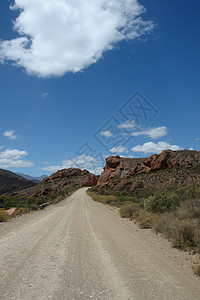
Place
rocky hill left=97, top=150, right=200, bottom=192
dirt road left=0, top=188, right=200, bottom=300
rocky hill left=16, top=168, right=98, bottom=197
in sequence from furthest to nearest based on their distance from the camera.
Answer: rocky hill left=16, top=168, right=98, bottom=197 → rocky hill left=97, top=150, right=200, bottom=192 → dirt road left=0, top=188, right=200, bottom=300

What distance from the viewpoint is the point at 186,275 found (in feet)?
17.9

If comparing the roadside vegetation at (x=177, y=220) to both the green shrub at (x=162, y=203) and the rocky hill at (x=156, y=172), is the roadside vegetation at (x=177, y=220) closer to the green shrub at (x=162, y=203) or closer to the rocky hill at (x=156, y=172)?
the green shrub at (x=162, y=203)

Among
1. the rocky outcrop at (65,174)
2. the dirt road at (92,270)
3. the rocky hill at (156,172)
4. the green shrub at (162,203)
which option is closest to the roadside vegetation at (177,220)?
the green shrub at (162,203)

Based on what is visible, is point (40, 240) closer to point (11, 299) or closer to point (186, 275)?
point (11, 299)

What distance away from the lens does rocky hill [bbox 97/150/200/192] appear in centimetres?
4656

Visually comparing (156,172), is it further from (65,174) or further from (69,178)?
(65,174)

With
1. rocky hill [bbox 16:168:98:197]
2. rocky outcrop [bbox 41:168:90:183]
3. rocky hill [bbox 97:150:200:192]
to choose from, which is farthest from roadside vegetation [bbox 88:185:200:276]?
rocky outcrop [bbox 41:168:90:183]

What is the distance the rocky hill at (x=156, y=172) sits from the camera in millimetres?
46562

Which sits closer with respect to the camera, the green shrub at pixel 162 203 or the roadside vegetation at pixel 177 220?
the roadside vegetation at pixel 177 220

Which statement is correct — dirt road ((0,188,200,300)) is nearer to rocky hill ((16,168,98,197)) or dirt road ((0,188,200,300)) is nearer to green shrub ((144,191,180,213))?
green shrub ((144,191,180,213))

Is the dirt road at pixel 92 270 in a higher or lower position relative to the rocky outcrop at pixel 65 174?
lower

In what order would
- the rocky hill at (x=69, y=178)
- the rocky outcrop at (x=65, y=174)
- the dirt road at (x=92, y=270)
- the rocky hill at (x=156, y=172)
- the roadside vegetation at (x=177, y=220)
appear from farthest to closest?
1. the rocky outcrop at (x=65, y=174)
2. the rocky hill at (x=69, y=178)
3. the rocky hill at (x=156, y=172)
4. the roadside vegetation at (x=177, y=220)
5. the dirt road at (x=92, y=270)

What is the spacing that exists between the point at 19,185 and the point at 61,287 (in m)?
128

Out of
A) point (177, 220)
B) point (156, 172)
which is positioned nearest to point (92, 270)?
point (177, 220)
